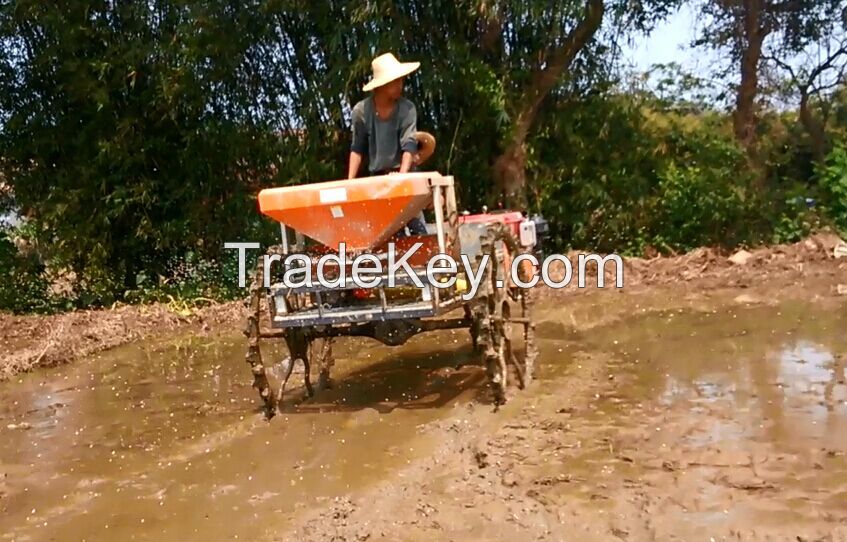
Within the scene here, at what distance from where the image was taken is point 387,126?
6.50 m

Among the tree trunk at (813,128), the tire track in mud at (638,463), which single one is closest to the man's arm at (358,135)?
the tire track in mud at (638,463)

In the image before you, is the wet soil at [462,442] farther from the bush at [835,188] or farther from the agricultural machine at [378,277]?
the bush at [835,188]

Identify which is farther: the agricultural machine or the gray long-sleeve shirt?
the gray long-sleeve shirt

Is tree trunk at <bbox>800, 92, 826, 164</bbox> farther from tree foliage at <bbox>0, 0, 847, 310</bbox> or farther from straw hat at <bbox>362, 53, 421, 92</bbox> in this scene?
straw hat at <bbox>362, 53, 421, 92</bbox>

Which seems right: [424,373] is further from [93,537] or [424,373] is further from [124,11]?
[124,11]

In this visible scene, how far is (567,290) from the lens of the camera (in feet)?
32.9

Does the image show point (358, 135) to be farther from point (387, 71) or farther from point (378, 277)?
point (378, 277)

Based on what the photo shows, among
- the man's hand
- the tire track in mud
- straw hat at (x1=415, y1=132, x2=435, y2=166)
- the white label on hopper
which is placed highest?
straw hat at (x1=415, y1=132, x2=435, y2=166)

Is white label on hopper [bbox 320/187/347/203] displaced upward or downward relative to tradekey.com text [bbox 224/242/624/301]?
upward

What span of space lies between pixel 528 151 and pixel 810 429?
6.99 meters

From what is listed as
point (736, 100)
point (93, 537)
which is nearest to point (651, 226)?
point (736, 100)

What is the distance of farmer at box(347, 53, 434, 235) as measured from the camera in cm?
632

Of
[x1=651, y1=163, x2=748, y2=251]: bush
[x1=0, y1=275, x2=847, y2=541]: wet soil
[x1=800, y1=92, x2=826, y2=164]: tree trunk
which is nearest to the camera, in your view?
[x1=0, y1=275, x2=847, y2=541]: wet soil

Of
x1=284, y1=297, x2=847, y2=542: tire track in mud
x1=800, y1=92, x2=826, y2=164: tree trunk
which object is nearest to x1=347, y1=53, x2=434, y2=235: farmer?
x1=284, y1=297, x2=847, y2=542: tire track in mud
